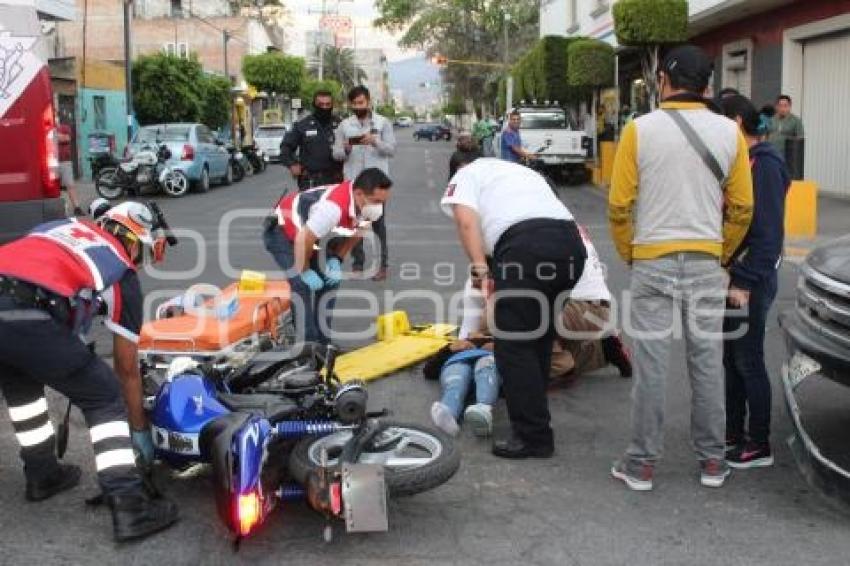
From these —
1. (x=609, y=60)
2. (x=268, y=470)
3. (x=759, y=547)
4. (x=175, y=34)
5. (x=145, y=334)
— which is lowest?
(x=759, y=547)

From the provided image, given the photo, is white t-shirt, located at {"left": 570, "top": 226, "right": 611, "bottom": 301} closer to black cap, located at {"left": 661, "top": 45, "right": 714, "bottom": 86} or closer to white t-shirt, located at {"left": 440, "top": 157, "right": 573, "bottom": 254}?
white t-shirt, located at {"left": 440, "top": 157, "right": 573, "bottom": 254}

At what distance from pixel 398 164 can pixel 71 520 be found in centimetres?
2969

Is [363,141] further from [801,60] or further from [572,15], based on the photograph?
[572,15]

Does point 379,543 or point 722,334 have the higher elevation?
point 722,334

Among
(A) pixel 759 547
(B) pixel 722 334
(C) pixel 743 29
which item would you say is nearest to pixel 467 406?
(B) pixel 722 334

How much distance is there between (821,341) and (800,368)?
170 millimetres

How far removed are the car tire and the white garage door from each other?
12871mm

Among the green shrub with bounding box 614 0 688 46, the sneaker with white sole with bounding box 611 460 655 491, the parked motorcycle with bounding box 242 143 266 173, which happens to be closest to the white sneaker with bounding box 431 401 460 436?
the sneaker with white sole with bounding box 611 460 655 491

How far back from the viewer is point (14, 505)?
4.34 meters

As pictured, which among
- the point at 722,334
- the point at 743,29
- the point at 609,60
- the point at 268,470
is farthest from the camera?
the point at 609,60

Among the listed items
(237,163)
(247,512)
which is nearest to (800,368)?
(247,512)

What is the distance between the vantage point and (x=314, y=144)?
9.77 m

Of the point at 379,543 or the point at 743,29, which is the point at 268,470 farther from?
the point at 743,29

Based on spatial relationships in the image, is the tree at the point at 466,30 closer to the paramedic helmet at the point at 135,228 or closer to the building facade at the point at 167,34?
the building facade at the point at 167,34
